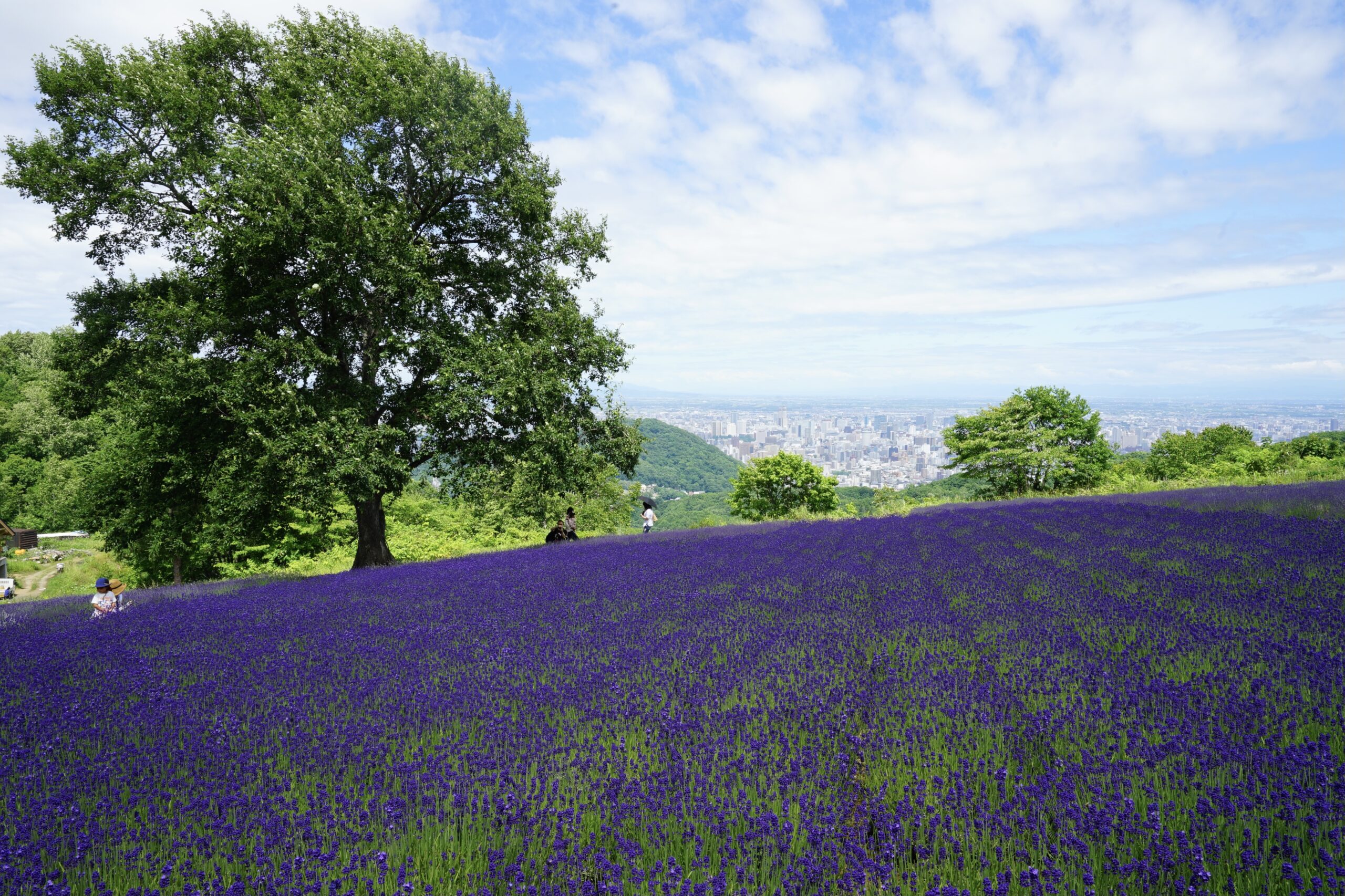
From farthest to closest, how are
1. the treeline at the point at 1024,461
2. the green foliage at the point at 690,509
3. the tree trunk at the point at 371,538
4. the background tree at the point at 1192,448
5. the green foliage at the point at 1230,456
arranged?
the green foliage at the point at 690,509, the background tree at the point at 1192,448, the treeline at the point at 1024,461, the green foliage at the point at 1230,456, the tree trunk at the point at 371,538

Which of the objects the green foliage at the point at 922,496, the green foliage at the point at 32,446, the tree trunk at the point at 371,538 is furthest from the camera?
the green foliage at the point at 32,446

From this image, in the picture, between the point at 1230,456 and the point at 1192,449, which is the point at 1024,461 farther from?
the point at 1192,449

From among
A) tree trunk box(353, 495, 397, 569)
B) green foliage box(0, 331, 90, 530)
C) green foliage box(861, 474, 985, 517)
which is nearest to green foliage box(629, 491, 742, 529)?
green foliage box(861, 474, 985, 517)

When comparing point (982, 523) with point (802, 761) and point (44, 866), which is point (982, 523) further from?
point (44, 866)

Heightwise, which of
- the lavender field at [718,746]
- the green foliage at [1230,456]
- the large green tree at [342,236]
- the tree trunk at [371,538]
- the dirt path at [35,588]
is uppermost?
the large green tree at [342,236]

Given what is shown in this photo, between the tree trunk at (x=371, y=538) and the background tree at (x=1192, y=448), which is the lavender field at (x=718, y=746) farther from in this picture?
the background tree at (x=1192, y=448)

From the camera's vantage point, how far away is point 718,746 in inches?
131

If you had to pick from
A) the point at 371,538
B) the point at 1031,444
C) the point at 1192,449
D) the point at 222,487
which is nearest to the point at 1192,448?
the point at 1192,449

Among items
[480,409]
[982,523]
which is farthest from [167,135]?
[982,523]

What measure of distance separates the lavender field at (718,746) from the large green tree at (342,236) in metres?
6.59

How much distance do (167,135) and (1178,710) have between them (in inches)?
658

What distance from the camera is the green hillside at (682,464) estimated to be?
11175 cm

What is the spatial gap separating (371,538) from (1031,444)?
123 feet

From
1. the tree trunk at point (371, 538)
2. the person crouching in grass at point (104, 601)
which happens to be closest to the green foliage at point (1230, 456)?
the tree trunk at point (371, 538)
